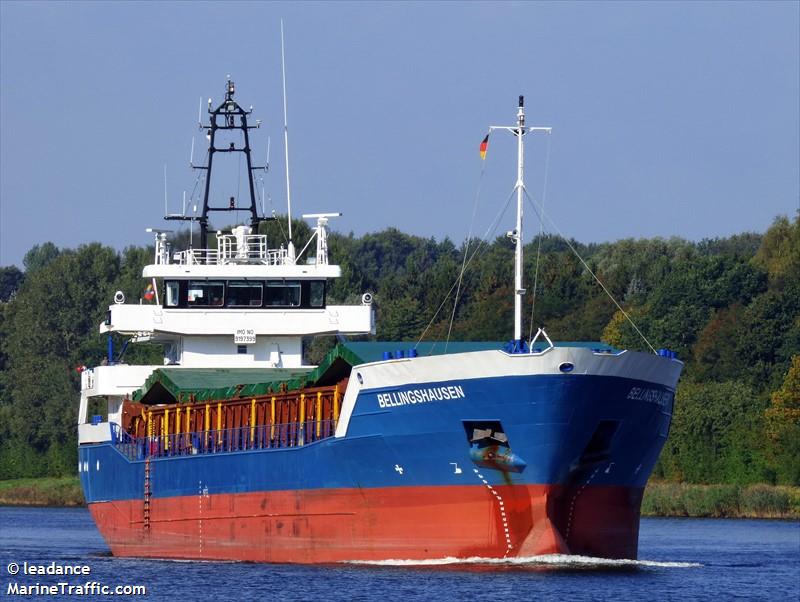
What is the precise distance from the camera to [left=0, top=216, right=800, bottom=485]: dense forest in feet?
257

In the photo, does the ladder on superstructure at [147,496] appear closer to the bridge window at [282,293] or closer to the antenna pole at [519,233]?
the bridge window at [282,293]

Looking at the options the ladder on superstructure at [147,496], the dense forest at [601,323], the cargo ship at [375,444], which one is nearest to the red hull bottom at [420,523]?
the cargo ship at [375,444]

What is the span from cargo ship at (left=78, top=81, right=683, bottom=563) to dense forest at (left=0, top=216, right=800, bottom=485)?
86.9 ft

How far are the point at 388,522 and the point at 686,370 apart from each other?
59.9 meters

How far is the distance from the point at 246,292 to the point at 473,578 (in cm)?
1734

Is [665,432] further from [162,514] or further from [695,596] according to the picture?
[162,514]

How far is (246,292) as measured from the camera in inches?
2016

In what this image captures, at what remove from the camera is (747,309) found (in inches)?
3792

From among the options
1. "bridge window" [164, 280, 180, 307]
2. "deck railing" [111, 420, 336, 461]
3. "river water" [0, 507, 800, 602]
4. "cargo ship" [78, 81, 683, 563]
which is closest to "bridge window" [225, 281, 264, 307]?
"cargo ship" [78, 81, 683, 563]

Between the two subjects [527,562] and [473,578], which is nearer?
[473,578]

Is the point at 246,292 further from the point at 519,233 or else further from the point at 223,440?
the point at 519,233

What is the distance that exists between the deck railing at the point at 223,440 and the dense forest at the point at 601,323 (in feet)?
88.6

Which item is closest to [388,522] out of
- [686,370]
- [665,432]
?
[665,432]

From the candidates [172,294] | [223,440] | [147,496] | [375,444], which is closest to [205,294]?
[172,294]
